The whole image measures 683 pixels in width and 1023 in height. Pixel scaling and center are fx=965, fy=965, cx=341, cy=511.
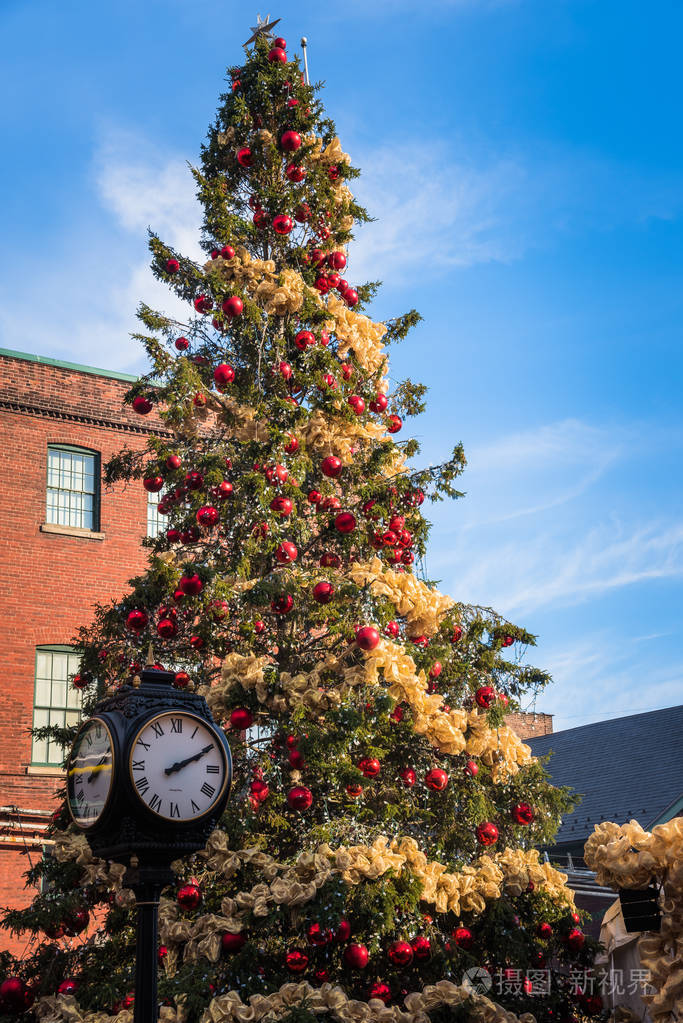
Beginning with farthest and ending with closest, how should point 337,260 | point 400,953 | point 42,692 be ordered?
point 42,692, point 337,260, point 400,953

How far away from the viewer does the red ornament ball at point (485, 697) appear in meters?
7.60

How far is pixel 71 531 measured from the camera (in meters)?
17.5

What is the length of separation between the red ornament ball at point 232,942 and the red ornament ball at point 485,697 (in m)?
2.58

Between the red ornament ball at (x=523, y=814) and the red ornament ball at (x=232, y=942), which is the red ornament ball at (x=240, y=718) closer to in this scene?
the red ornament ball at (x=232, y=942)

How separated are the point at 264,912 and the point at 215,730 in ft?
7.47

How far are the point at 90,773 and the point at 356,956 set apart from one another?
9.13ft

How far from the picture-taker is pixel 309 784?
736 centimetres

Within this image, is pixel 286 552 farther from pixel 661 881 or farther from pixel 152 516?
pixel 152 516

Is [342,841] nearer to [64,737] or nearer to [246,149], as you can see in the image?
[64,737]

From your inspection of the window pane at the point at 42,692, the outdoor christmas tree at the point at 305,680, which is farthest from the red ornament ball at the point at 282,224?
the window pane at the point at 42,692

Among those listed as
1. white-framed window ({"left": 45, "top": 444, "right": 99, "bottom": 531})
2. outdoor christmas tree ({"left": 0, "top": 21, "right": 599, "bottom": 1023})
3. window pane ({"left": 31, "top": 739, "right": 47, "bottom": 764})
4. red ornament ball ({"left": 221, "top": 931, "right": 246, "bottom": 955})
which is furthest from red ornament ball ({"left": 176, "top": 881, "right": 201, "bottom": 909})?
white-framed window ({"left": 45, "top": 444, "right": 99, "bottom": 531})

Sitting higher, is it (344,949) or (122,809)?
(122,809)

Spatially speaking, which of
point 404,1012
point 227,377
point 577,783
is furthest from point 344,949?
point 577,783

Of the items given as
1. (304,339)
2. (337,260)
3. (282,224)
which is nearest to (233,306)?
(304,339)
